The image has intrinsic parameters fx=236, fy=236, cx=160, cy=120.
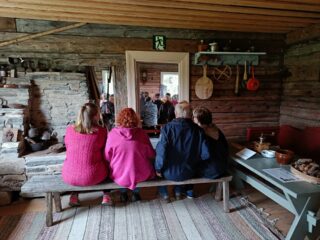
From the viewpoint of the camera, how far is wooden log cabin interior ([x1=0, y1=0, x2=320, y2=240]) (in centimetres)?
230

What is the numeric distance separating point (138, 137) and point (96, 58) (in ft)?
A: 4.92

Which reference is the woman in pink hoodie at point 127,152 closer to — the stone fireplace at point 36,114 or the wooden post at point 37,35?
the stone fireplace at point 36,114

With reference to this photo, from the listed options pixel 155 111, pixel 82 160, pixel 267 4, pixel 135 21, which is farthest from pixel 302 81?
pixel 82 160

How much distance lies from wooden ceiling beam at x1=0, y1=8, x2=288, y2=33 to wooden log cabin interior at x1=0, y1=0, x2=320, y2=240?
25 mm

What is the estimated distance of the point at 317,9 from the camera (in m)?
2.61

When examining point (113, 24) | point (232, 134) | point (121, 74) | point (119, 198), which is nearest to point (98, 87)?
point (121, 74)

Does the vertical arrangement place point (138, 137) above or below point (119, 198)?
above

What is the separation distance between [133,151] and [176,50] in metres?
1.78

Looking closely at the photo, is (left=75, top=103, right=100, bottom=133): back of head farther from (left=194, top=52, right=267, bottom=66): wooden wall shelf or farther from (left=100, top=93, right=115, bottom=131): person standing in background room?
(left=194, top=52, right=267, bottom=66): wooden wall shelf

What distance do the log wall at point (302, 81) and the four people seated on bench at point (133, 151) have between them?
173 centimetres

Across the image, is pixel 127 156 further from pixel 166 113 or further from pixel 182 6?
pixel 166 113

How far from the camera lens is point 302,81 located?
3.48 meters

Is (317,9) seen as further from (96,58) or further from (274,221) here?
(96,58)

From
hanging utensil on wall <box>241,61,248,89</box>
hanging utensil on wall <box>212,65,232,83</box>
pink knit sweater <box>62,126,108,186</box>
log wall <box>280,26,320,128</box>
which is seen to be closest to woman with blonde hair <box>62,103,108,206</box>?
pink knit sweater <box>62,126,108,186</box>
